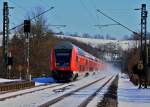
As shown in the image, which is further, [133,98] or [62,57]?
[62,57]

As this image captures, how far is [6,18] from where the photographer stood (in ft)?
175

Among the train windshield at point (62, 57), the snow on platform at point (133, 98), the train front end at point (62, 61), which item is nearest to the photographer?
the snow on platform at point (133, 98)

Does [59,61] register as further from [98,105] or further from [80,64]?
[98,105]

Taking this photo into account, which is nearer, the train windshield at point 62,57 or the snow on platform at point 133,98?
the snow on platform at point 133,98

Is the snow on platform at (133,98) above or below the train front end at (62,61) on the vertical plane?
below

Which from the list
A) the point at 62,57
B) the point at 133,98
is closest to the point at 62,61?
the point at 62,57

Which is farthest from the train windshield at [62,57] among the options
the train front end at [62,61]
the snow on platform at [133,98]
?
the snow on platform at [133,98]

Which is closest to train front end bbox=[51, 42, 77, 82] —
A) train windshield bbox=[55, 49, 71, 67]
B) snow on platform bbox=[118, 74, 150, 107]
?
train windshield bbox=[55, 49, 71, 67]

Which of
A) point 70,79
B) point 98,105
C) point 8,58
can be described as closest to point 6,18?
point 8,58

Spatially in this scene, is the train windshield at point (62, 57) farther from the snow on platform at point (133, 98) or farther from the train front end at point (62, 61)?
the snow on platform at point (133, 98)

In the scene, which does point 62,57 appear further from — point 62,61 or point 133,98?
point 133,98

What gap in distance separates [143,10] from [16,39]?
43.9m

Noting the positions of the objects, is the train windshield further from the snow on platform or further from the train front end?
the snow on platform

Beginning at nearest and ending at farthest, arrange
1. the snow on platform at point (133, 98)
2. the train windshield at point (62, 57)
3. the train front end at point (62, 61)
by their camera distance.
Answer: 1. the snow on platform at point (133, 98)
2. the train front end at point (62, 61)
3. the train windshield at point (62, 57)
